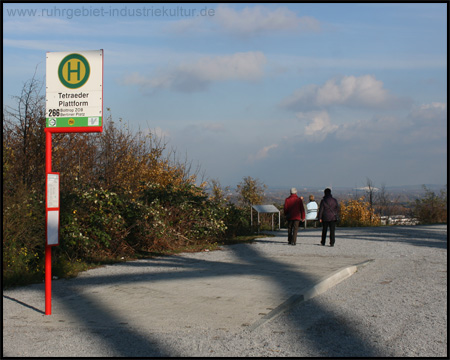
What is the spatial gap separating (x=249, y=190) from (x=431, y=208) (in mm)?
10920

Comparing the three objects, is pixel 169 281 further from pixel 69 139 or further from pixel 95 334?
pixel 69 139

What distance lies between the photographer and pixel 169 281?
9086 millimetres

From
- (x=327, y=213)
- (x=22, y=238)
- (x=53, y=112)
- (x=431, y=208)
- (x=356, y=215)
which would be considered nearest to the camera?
(x=53, y=112)

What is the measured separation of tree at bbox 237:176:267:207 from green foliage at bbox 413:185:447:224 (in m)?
9.25

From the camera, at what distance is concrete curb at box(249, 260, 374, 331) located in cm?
659

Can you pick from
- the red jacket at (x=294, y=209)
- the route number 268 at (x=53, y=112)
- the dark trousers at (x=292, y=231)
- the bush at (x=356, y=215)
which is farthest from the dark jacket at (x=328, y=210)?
the bush at (x=356, y=215)

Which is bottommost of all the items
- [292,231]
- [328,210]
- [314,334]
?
[314,334]

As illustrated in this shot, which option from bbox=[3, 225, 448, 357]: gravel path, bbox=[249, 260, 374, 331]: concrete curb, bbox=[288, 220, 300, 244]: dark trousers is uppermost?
bbox=[288, 220, 300, 244]: dark trousers

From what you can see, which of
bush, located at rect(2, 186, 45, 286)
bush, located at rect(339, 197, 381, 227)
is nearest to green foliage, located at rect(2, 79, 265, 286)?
bush, located at rect(2, 186, 45, 286)

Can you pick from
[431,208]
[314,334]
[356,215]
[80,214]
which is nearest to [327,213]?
[80,214]

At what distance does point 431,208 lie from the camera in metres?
28.9

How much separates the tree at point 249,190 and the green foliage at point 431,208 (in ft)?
30.4

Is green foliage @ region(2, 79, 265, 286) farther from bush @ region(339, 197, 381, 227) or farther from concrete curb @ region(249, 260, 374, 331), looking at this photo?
bush @ region(339, 197, 381, 227)

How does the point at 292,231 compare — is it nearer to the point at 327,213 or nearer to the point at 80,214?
the point at 327,213
